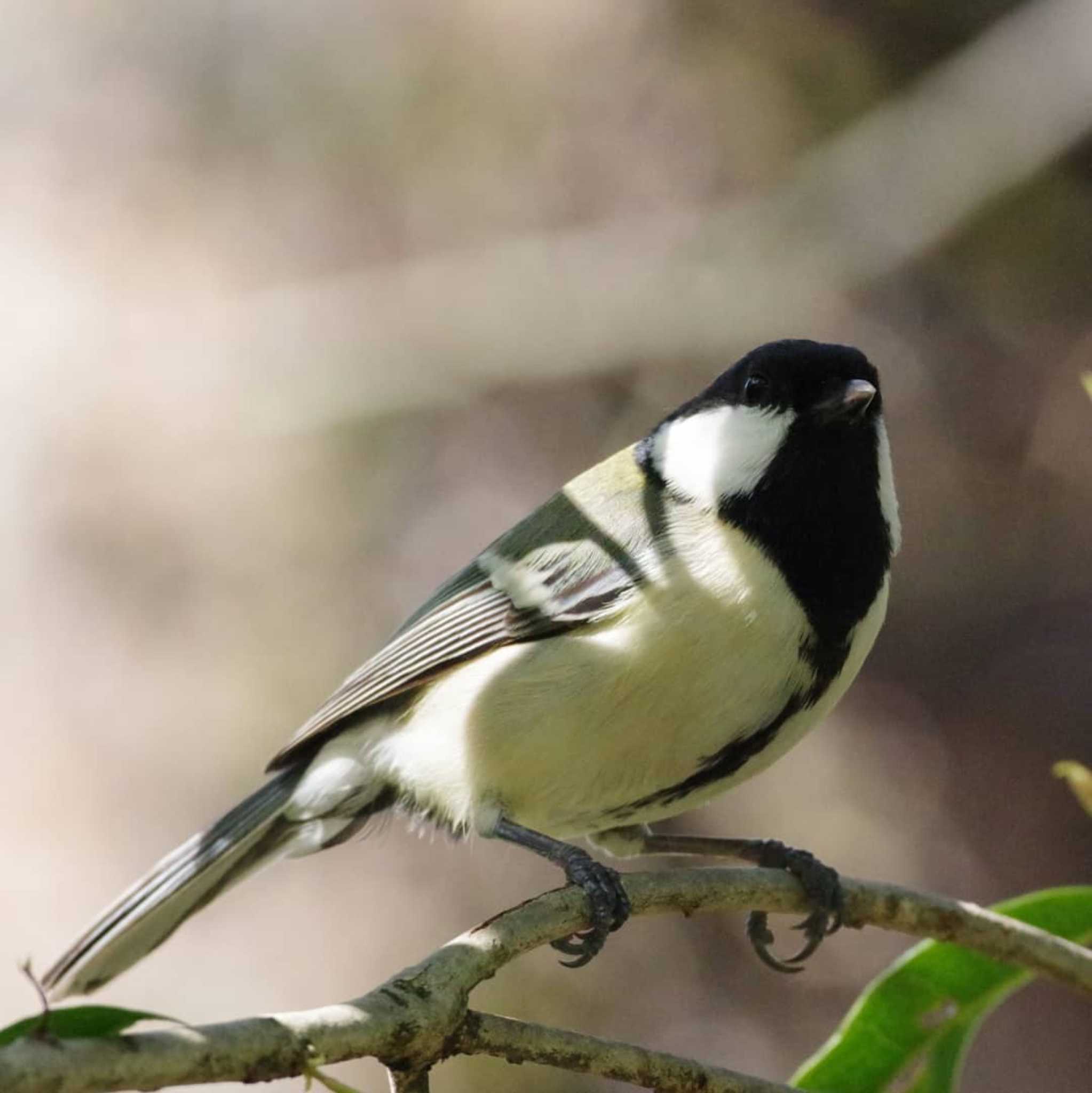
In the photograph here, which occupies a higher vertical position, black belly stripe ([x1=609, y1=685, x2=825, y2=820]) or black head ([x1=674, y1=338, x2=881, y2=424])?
black head ([x1=674, y1=338, x2=881, y2=424])

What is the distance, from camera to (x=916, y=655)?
4672mm

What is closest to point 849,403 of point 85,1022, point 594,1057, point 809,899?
point 809,899

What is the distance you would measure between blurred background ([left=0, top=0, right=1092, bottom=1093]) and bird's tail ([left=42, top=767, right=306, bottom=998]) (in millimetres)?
1547

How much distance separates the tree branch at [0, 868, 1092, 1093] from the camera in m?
1.24

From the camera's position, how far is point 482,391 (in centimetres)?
518

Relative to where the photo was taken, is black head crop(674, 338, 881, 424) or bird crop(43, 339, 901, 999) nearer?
bird crop(43, 339, 901, 999)

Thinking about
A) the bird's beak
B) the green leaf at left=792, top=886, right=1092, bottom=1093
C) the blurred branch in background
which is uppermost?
the blurred branch in background

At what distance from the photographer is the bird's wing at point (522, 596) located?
272 cm

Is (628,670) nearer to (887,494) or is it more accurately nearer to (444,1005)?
(887,494)

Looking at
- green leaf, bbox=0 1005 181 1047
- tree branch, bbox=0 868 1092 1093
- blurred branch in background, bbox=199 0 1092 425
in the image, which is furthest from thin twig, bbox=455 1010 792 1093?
blurred branch in background, bbox=199 0 1092 425

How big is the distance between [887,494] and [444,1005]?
1473 millimetres

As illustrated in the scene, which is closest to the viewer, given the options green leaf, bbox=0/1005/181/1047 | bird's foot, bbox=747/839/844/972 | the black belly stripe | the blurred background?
green leaf, bbox=0/1005/181/1047

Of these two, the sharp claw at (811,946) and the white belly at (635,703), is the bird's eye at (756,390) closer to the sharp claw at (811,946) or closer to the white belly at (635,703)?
the white belly at (635,703)

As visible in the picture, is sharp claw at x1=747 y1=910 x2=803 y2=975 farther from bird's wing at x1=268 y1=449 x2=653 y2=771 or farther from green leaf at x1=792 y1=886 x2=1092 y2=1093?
bird's wing at x1=268 y1=449 x2=653 y2=771
